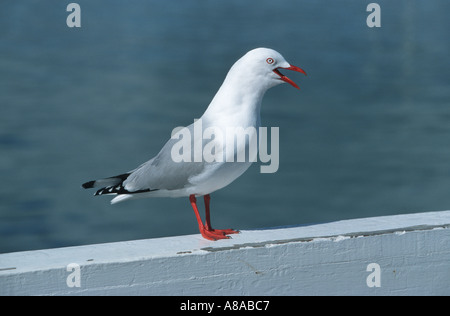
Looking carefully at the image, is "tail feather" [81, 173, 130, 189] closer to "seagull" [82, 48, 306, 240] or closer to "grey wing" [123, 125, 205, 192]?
"grey wing" [123, 125, 205, 192]

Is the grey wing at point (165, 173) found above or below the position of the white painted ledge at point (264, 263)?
above

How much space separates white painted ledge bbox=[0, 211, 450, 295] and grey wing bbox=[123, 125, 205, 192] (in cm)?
39

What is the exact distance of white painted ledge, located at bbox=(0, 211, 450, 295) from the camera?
79.0 inches

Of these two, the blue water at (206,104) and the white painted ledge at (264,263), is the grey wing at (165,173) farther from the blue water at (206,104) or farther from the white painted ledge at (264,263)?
the blue water at (206,104)

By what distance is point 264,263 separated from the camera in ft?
7.24

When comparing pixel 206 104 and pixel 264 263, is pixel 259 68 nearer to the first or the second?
pixel 264 263

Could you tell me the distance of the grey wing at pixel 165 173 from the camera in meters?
2.71

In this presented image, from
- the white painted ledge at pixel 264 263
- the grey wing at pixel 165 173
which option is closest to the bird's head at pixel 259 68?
the grey wing at pixel 165 173

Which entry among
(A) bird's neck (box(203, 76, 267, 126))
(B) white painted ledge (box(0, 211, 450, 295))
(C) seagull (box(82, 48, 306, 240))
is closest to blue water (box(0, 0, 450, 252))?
(C) seagull (box(82, 48, 306, 240))

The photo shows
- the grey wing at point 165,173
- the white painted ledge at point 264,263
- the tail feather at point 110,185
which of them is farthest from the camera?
the tail feather at point 110,185

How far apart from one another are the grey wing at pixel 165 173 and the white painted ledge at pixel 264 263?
39 centimetres

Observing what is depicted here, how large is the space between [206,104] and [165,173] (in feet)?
27.3

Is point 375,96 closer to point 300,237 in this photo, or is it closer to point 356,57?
point 356,57

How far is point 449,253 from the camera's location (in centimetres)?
236
